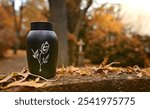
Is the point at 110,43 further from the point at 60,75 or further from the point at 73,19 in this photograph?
the point at 60,75

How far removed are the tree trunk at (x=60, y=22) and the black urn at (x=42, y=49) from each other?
4.92m

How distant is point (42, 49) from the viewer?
264cm

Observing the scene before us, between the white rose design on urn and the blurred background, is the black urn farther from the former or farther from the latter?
the blurred background

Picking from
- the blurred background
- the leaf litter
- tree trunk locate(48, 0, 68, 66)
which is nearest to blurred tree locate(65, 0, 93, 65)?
the blurred background

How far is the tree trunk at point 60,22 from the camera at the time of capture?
7.72 metres

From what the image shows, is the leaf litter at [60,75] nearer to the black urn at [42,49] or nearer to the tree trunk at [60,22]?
the black urn at [42,49]

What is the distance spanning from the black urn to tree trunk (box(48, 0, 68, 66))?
4.92 m

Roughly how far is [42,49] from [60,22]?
5362 mm

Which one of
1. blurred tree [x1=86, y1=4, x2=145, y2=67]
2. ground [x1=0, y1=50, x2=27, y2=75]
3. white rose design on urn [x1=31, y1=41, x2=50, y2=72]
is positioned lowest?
ground [x1=0, y1=50, x2=27, y2=75]

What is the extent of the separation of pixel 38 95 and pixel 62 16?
582 cm

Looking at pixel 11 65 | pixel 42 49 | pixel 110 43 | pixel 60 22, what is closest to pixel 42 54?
pixel 42 49

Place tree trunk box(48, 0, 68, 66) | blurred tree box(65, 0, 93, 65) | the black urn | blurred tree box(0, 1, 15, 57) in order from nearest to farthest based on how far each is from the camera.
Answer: the black urn, tree trunk box(48, 0, 68, 66), blurred tree box(65, 0, 93, 65), blurred tree box(0, 1, 15, 57)

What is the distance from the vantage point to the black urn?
8.68ft

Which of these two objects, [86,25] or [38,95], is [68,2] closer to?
[86,25]
